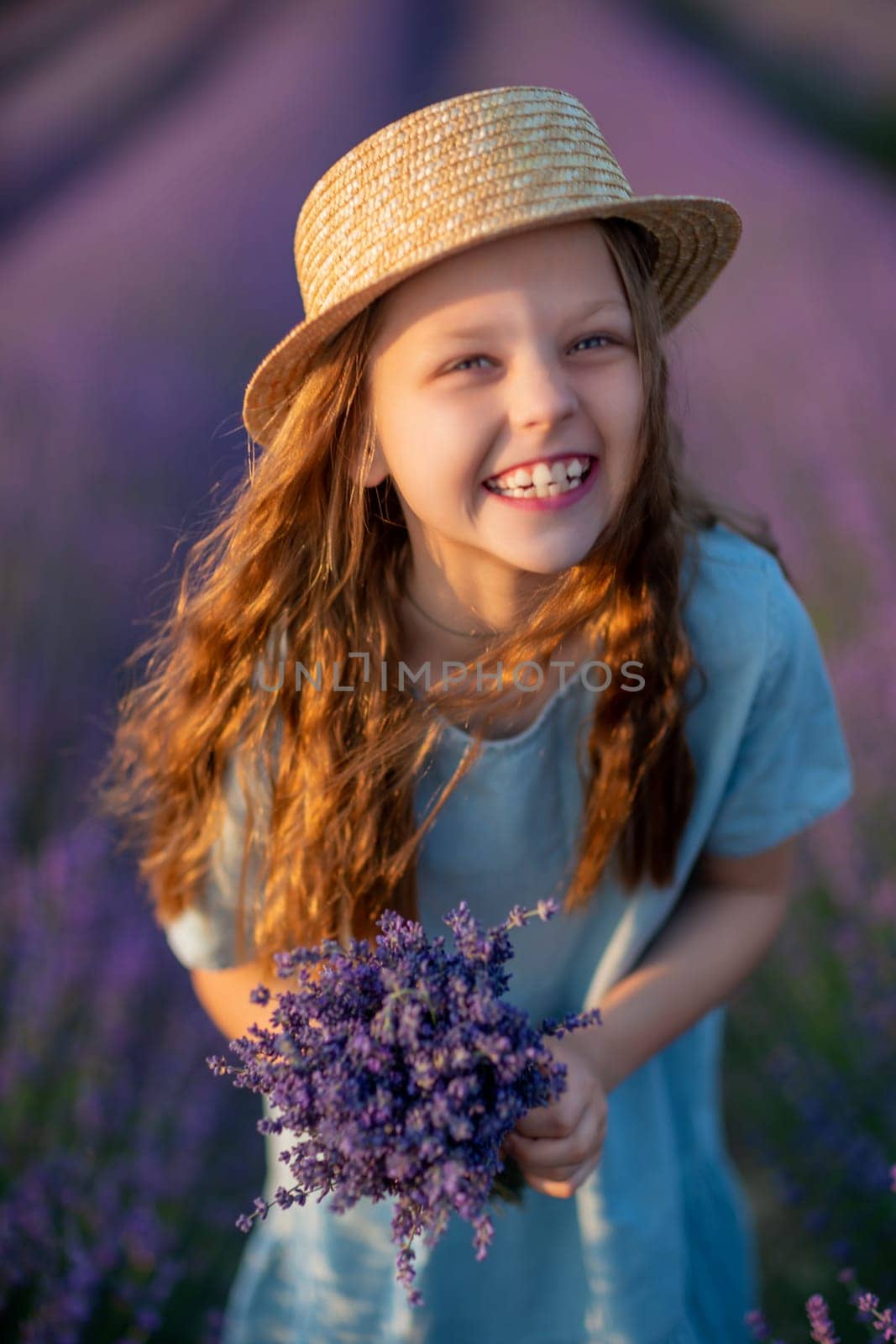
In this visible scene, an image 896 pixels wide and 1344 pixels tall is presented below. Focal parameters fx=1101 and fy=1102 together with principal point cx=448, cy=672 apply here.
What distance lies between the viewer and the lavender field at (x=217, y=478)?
6.94 ft

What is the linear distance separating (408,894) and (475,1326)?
28.5 inches

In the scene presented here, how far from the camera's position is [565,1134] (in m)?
1.21

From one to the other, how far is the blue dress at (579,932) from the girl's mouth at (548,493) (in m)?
0.33

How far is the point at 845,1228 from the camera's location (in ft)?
7.00

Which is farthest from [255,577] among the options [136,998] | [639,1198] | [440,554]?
[136,998]

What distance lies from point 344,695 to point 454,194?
2.07ft

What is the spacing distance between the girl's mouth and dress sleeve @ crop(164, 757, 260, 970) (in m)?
0.56

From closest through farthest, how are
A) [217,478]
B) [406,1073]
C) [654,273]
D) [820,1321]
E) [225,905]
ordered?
[406,1073] < [820,1321] < [654,273] < [225,905] < [217,478]

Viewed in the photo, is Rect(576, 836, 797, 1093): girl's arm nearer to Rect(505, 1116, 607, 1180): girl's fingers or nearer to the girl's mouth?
Rect(505, 1116, 607, 1180): girl's fingers

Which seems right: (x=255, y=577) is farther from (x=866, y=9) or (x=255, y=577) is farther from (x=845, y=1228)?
(x=866, y=9)

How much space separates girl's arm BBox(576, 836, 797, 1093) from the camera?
147cm

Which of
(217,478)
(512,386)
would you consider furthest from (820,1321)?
(217,478)

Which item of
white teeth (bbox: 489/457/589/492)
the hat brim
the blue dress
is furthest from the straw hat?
the blue dress

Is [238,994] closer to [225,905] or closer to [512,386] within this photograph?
[225,905]
